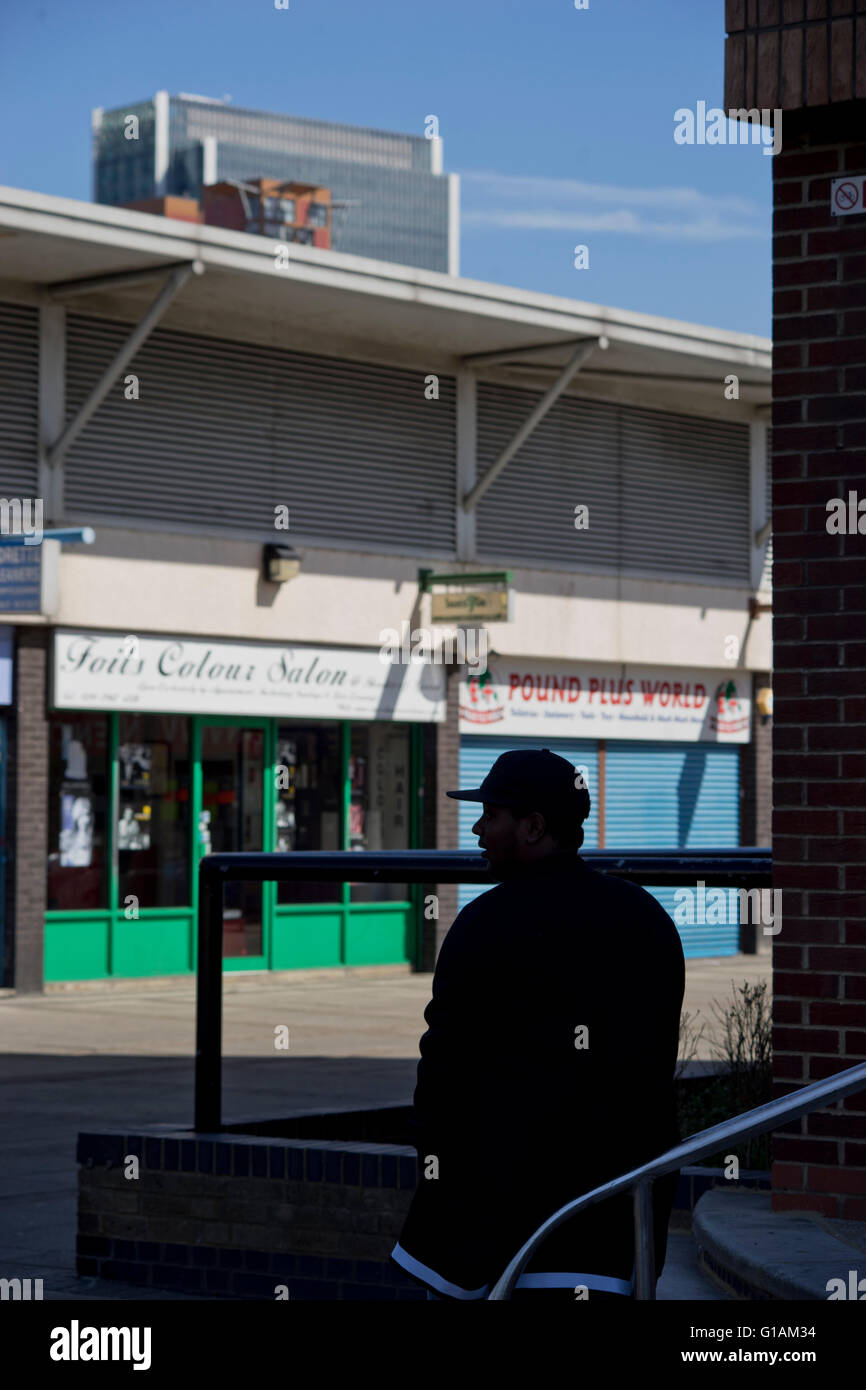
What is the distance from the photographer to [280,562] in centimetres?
2077

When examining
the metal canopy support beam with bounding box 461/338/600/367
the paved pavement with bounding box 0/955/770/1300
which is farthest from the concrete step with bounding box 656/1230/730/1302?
the metal canopy support beam with bounding box 461/338/600/367

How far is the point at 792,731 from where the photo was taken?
20.3 feet

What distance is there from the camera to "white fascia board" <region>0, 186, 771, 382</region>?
58.5 feet

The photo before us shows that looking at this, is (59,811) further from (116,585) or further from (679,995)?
(679,995)

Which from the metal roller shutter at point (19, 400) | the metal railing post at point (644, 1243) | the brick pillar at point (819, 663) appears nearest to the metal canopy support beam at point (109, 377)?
the metal roller shutter at point (19, 400)

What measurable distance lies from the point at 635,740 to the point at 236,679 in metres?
5.93

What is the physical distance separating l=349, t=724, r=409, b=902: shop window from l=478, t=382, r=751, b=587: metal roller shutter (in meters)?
2.39

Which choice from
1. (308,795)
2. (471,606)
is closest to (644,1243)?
(471,606)

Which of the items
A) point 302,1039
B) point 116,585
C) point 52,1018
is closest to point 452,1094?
point 302,1039

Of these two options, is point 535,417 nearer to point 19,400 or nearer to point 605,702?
point 605,702

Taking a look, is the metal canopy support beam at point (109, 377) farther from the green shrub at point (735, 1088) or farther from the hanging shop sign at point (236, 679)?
the green shrub at point (735, 1088)

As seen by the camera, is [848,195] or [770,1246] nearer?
[770,1246]

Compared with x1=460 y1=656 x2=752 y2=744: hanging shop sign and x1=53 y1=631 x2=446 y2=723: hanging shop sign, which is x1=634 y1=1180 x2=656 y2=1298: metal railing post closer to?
x1=53 y1=631 x2=446 y2=723: hanging shop sign
